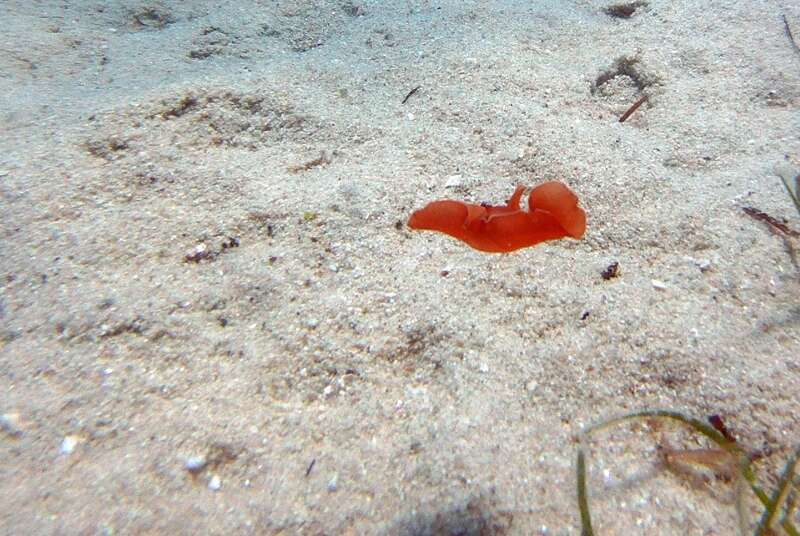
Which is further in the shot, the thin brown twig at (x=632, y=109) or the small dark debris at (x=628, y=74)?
the small dark debris at (x=628, y=74)

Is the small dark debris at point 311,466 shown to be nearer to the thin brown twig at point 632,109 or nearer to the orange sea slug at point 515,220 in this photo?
the orange sea slug at point 515,220

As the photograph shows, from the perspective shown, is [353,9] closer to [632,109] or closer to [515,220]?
[632,109]

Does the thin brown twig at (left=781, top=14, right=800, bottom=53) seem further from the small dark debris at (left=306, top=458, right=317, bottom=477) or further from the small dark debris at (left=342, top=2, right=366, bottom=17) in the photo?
the small dark debris at (left=306, top=458, right=317, bottom=477)

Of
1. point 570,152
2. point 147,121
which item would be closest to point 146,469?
point 147,121

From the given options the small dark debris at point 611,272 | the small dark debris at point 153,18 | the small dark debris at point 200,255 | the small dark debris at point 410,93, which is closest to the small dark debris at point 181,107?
the small dark debris at point 200,255

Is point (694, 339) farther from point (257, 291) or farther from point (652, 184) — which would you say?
point (257, 291)

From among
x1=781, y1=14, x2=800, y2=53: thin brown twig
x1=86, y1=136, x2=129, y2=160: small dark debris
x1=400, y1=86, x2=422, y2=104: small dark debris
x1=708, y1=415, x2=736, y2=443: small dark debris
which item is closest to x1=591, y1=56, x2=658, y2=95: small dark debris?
x1=781, y1=14, x2=800, y2=53: thin brown twig

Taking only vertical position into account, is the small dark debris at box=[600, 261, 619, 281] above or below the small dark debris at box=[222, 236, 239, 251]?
above
